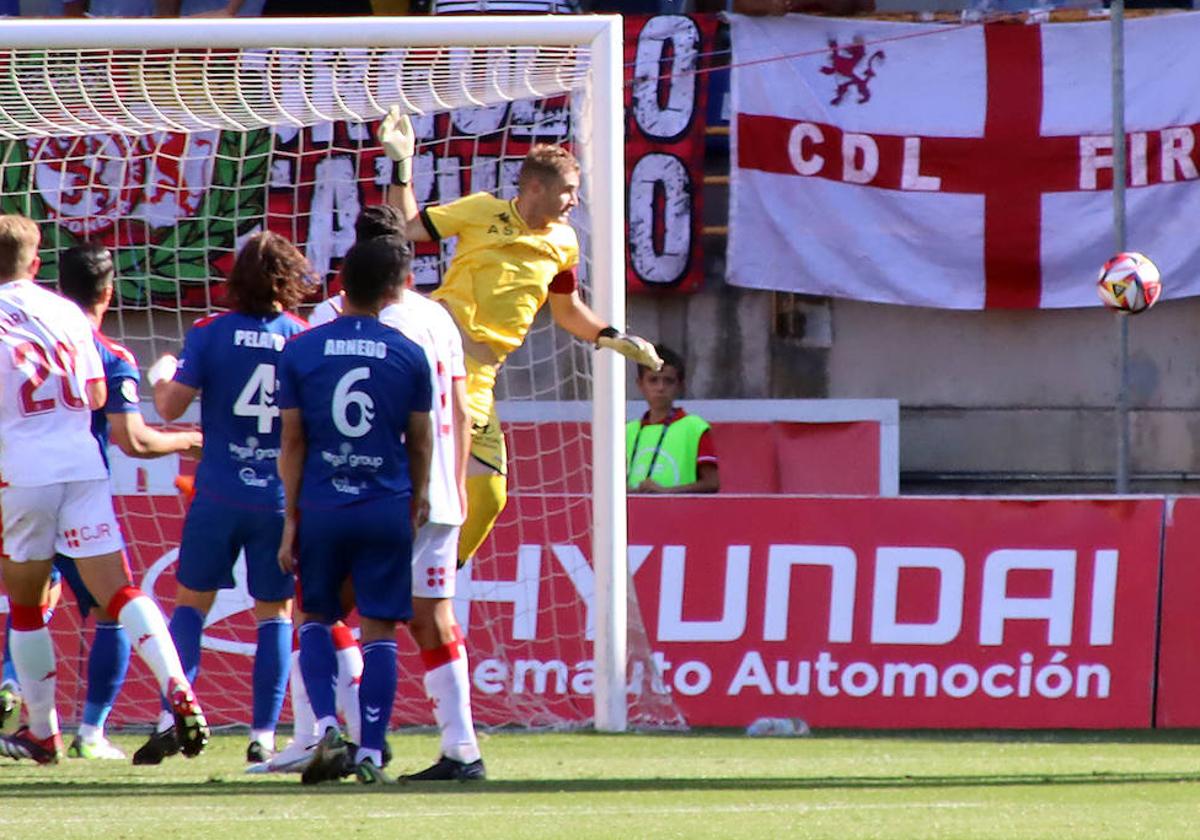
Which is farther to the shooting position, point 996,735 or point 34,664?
point 996,735

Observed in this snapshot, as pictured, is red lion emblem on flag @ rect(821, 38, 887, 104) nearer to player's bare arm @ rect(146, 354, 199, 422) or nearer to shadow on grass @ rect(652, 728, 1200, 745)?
shadow on grass @ rect(652, 728, 1200, 745)

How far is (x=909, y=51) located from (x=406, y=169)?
614 centimetres

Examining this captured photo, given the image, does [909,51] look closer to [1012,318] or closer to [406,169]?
[1012,318]

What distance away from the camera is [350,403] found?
6.34m

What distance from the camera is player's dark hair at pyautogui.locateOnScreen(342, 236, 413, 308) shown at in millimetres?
6422

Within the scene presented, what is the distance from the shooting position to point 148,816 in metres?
5.76

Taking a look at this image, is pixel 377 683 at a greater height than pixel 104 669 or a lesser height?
greater

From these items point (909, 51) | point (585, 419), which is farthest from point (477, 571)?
point (909, 51)

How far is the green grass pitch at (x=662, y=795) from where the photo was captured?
→ 5.51 metres

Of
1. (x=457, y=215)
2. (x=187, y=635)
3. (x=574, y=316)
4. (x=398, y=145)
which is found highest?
(x=398, y=145)

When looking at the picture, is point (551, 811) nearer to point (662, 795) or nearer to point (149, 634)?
point (662, 795)

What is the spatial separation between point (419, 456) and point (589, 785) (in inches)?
47.9

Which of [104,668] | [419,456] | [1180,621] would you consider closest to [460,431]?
[419,456]

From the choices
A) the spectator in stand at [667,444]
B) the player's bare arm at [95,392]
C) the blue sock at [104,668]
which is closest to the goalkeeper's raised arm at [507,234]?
the player's bare arm at [95,392]
